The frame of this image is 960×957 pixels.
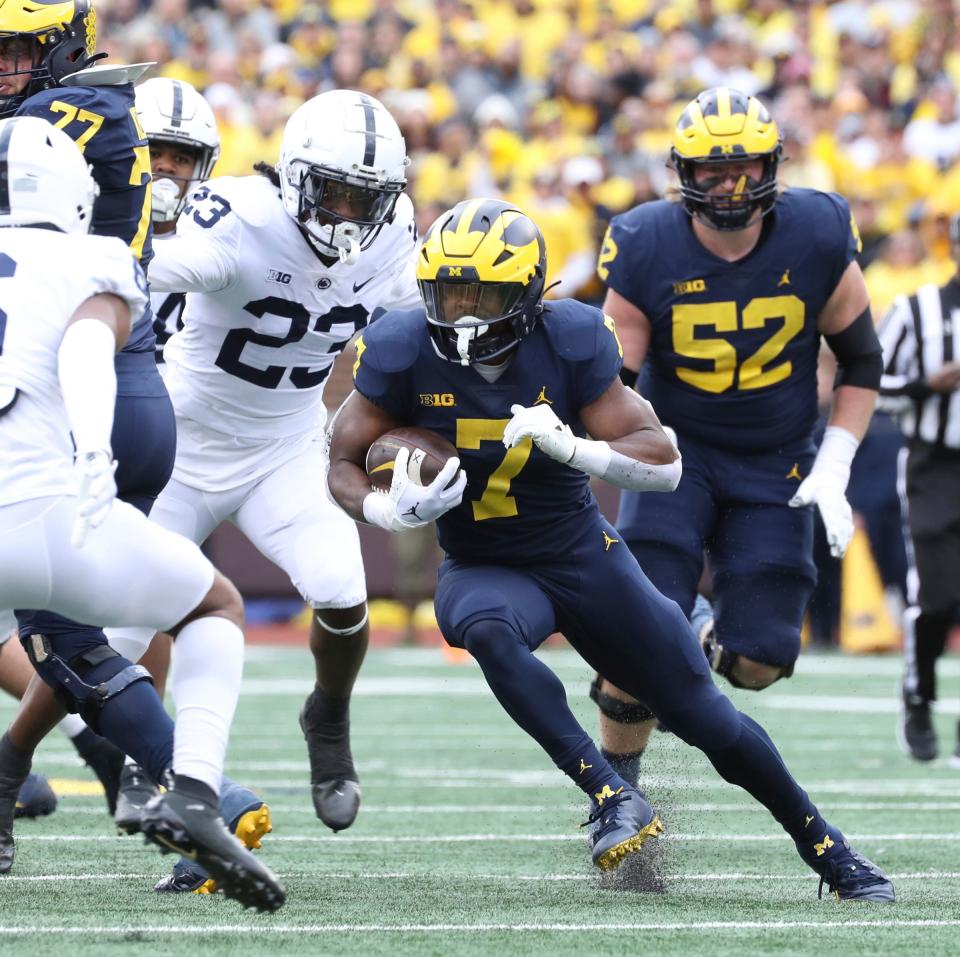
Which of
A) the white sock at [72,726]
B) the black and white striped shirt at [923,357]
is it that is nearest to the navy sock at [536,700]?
the white sock at [72,726]

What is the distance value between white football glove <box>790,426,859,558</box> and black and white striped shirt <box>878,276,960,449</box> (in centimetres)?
261

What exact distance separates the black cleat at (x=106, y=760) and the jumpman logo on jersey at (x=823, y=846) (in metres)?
1.99

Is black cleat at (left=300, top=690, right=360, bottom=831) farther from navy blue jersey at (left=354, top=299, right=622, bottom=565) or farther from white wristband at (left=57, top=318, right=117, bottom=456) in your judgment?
white wristband at (left=57, top=318, right=117, bottom=456)

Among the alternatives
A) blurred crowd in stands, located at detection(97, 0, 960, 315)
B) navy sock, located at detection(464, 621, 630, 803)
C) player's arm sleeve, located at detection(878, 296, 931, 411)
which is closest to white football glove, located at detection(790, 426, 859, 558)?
navy sock, located at detection(464, 621, 630, 803)

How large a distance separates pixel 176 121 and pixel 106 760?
1738 millimetres

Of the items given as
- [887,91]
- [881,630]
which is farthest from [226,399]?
[887,91]

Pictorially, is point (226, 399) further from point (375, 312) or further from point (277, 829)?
point (277, 829)

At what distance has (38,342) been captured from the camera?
11.8 ft

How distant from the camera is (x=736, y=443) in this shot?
5410 millimetres

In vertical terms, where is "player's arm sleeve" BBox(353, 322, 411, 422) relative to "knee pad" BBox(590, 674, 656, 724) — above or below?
above

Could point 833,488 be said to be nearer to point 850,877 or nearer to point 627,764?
point 627,764

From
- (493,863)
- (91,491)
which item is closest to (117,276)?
(91,491)

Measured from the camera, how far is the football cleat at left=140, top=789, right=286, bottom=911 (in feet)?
11.5

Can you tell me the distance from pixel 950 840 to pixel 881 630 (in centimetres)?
646
